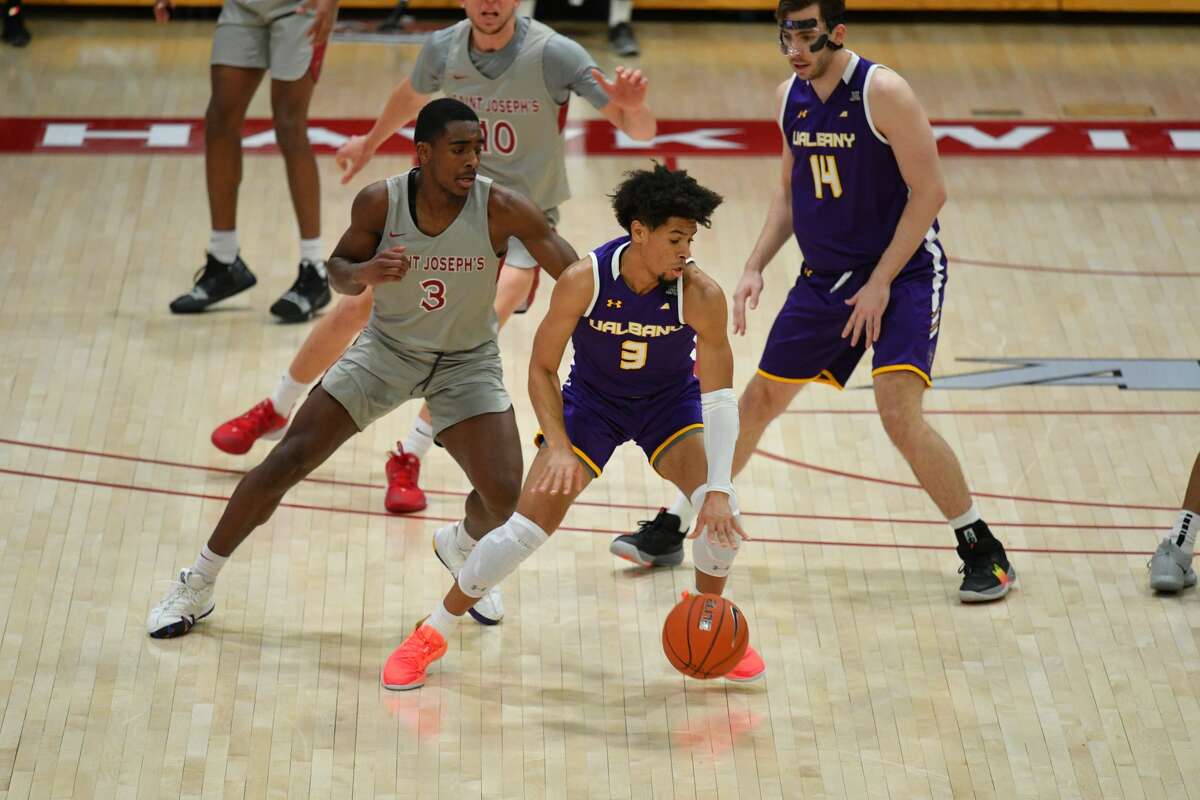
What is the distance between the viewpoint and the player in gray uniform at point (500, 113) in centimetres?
617

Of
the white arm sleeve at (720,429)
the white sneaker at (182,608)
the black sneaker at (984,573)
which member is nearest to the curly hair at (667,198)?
the white arm sleeve at (720,429)

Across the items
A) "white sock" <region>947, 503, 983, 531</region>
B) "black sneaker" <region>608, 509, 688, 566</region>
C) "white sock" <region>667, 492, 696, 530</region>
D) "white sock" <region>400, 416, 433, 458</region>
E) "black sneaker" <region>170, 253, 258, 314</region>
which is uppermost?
"white sock" <region>947, 503, 983, 531</region>

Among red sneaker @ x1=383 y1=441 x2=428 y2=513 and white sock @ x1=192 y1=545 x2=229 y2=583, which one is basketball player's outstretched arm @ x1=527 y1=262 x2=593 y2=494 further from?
red sneaker @ x1=383 y1=441 x2=428 y2=513

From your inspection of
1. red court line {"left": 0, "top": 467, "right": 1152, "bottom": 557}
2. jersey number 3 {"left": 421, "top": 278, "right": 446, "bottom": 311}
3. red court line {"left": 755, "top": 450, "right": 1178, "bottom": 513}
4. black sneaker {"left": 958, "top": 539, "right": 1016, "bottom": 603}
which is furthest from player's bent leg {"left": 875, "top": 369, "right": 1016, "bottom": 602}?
jersey number 3 {"left": 421, "top": 278, "right": 446, "bottom": 311}

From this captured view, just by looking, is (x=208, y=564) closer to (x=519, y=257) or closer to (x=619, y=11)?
(x=519, y=257)

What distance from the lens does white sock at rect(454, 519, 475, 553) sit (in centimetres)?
546

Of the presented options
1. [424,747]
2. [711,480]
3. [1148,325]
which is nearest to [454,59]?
[711,480]

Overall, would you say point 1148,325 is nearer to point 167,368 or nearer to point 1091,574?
point 1091,574

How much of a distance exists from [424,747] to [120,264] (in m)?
4.23

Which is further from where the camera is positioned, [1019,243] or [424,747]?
[1019,243]

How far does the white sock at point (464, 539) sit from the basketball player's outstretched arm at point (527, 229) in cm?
88

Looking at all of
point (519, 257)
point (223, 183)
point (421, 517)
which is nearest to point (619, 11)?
point (223, 183)

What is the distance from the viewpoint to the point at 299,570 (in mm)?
5812

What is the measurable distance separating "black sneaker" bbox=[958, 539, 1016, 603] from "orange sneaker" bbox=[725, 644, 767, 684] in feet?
2.78
